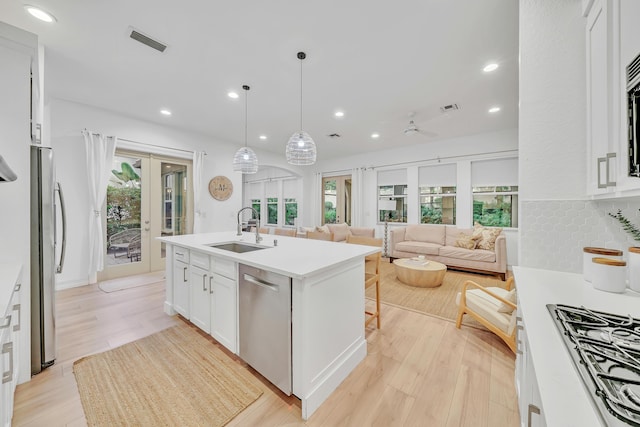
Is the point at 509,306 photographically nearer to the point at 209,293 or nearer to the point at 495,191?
the point at 209,293

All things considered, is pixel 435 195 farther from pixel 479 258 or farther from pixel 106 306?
pixel 106 306

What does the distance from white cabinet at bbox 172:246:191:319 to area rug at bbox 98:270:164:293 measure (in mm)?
1720

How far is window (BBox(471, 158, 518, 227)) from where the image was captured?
4.89 metres

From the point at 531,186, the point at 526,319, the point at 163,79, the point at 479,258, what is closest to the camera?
the point at 526,319

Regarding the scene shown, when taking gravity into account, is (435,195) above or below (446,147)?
below

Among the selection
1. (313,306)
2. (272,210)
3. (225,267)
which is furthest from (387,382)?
(272,210)

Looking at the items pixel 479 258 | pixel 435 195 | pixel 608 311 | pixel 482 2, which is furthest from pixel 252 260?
pixel 435 195

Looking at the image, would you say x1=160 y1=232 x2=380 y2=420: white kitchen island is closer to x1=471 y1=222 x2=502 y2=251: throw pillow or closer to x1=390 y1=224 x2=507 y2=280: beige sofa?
x1=390 y1=224 x2=507 y2=280: beige sofa

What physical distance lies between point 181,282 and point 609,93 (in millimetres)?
3460

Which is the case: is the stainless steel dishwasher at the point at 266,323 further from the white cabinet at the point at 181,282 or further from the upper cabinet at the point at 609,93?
the upper cabinet at the point at 609,93

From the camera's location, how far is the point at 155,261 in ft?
15.2

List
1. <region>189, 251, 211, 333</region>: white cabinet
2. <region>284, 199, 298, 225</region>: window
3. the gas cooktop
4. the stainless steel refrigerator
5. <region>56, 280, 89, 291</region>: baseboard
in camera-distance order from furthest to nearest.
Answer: <region>284, 199, 298, 225</region>: window → <region>56, 280, 89, 291</region>: baseboard → <region>189, 251, 211, 333</region>: white cabinet → the stainless steel refrigerator → the gas cooktop

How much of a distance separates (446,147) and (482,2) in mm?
3996

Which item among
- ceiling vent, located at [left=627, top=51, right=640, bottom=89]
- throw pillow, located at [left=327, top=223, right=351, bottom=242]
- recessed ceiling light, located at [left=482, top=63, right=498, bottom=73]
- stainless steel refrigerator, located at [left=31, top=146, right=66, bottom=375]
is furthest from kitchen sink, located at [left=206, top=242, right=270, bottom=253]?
throw pillow, located at [left=327, top=223, right=351, bottom=242]
